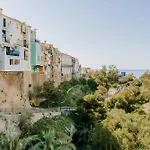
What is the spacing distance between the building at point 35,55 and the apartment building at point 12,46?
2173 millimetres

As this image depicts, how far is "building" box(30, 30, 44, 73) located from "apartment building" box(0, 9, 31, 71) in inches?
85.5

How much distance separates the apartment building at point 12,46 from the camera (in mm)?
29034

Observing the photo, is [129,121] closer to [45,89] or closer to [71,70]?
[45,89]

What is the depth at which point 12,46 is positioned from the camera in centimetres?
3092

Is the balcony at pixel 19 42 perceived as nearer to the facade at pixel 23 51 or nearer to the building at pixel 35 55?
the facade at pixel 23 51

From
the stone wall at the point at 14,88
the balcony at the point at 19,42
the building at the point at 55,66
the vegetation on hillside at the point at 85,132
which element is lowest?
the vegetation on hillside at the point at 85,132

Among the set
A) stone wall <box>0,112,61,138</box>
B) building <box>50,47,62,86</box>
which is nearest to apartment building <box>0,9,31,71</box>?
building <box>50,47,62,86</box>

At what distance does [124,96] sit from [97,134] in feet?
47.5

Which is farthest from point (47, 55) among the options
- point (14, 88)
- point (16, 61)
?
point (14, 88)

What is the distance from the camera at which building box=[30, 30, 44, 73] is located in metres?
37.3

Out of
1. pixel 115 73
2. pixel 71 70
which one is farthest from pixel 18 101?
pixel 115 73

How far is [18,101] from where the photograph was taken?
84.3ft

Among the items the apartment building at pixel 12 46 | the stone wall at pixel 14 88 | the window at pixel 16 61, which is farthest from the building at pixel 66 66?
the stone wall at pixel 14 88

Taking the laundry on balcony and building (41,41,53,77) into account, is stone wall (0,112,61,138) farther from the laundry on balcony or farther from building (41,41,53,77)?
building (41,41,53,77)
